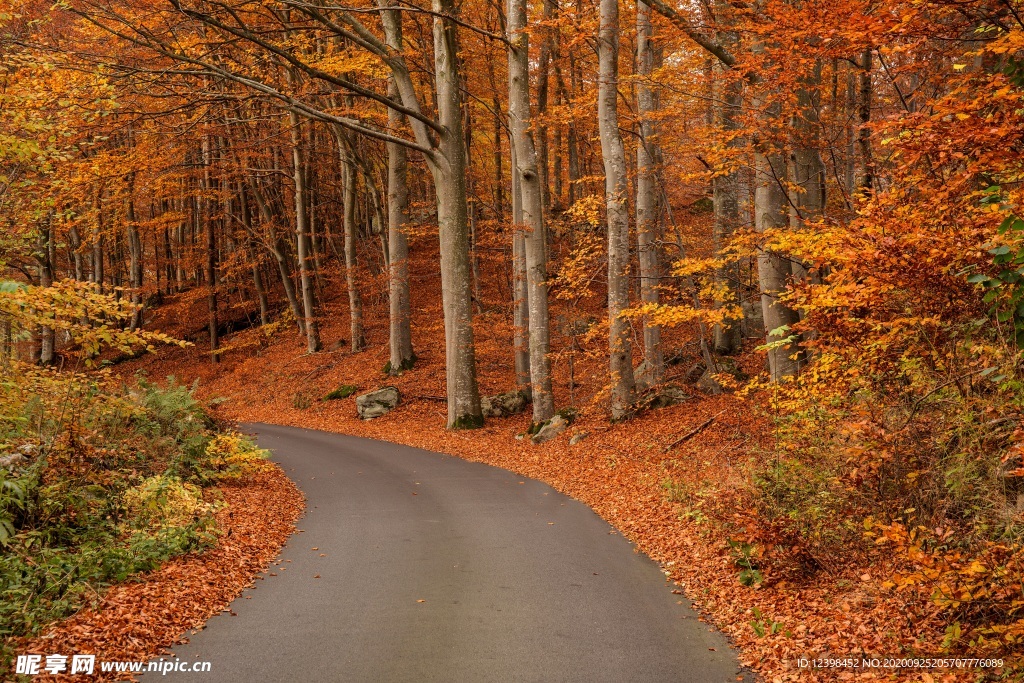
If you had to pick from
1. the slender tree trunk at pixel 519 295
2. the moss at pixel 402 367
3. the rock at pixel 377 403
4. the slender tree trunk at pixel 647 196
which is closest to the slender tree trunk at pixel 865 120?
the slender tree trunk at pixel 647 196

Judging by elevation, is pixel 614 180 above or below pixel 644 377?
above

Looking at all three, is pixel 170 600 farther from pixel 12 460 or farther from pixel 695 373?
pixel 695 373

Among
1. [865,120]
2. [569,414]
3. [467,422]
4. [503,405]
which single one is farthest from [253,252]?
[865,120]

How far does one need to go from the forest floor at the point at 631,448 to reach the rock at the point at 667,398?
33 centimetres

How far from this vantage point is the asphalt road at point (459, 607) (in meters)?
5.43

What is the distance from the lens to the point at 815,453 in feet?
25.9

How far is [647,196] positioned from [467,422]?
24.1 ft

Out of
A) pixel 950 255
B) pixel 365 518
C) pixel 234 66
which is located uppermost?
pixel 234 66

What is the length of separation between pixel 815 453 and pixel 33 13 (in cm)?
1662

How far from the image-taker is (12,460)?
7223 millimetres

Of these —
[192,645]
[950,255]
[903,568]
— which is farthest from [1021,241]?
[192,645]

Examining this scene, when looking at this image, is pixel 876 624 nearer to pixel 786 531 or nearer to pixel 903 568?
pixel 903 568

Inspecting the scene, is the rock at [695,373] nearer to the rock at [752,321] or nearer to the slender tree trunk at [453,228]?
the rock at [752,321]

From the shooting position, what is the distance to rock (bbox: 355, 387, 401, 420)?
21.6m
